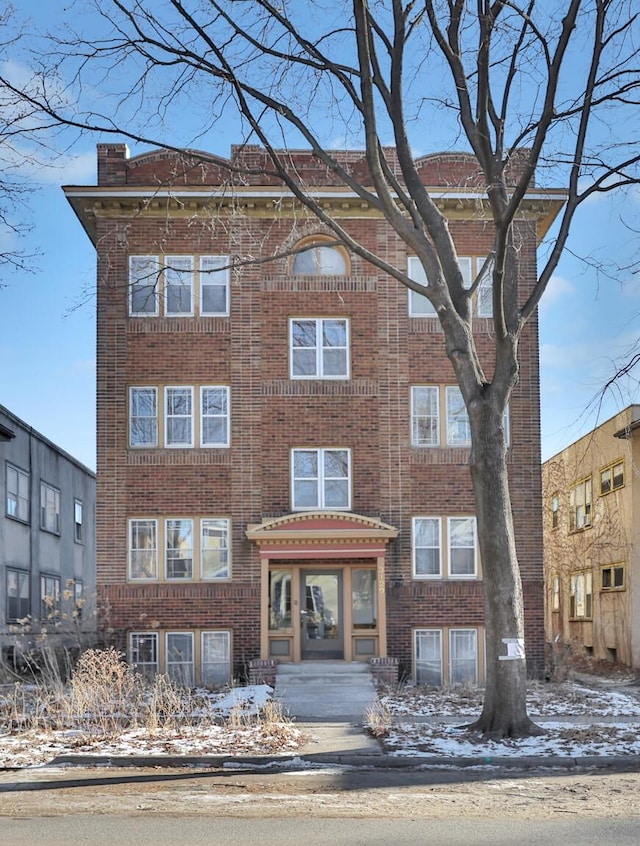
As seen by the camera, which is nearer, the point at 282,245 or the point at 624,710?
the point at 624,710

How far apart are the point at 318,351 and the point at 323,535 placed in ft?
14.4

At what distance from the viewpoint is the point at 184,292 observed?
1009 inches

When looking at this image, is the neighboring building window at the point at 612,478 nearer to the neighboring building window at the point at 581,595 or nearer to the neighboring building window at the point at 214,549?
the neighboring building window at the point at 581,595

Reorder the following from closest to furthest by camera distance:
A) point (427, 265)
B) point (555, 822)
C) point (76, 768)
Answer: point (555, 822) → point (76, 768) → point (427, 265)

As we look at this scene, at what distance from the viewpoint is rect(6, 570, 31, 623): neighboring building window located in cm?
3038

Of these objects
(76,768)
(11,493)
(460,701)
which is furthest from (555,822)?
(11,493)

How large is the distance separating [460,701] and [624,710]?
2.87 meters

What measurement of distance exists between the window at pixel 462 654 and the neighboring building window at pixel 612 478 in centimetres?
713

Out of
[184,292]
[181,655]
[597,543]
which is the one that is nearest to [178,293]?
[184,292]

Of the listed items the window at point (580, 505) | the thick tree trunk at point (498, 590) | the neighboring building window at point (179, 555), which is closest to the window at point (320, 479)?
the neighboring building window at point (179, 555)

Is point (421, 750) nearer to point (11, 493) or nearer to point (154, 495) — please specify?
point (154, 495)

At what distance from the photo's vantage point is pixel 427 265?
53.3ft

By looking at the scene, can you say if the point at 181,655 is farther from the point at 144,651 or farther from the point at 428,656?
the point at 428,656

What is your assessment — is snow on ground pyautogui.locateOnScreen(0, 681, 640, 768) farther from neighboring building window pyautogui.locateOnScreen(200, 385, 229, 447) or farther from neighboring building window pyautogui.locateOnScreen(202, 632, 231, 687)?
neighboring building window pyautogui.locateOnScreen(200, 385, 229, 447)
